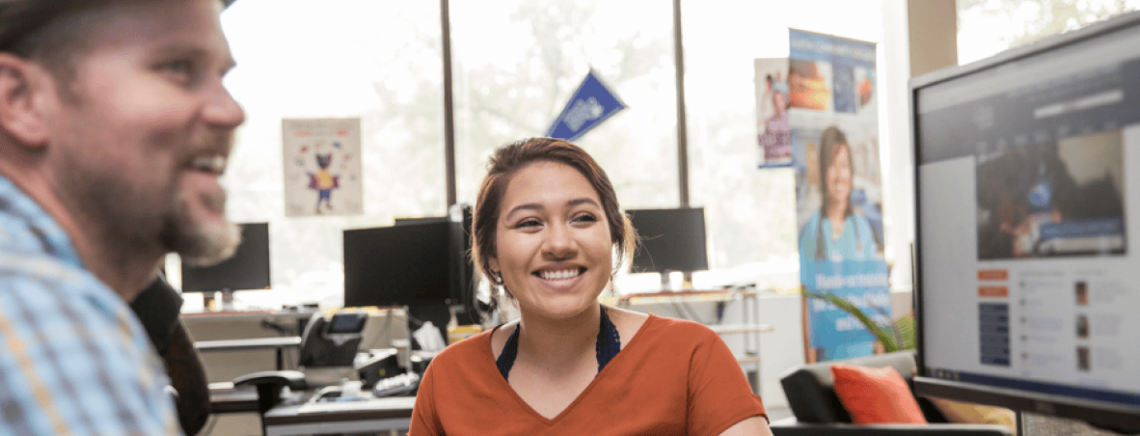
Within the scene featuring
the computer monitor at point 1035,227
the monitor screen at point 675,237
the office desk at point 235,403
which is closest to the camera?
the computer monitor at point 1035,227

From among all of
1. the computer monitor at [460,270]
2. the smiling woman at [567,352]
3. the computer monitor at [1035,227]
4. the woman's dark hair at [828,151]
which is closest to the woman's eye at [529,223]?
the smiling woman at [567,352]

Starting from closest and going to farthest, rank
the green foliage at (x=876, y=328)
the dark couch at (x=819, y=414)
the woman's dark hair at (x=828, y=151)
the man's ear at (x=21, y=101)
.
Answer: the man's ear at (x=21, y=101), the dark couch at (x=819, y=414), the green foliage at (x=876, y=328), the woman's dark hair at (x=828, y=151)

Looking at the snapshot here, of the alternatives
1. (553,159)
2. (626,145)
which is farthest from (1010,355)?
(626,145)

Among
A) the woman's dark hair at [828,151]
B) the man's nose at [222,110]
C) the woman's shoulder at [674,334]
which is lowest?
the woman's shoulder at [674,334]

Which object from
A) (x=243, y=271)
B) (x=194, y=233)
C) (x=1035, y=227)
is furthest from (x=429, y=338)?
(x=194, y=233)

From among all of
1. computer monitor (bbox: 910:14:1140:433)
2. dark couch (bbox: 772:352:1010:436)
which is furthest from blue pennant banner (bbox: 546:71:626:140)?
computer monitor (bbox: 910:14:1140:433)

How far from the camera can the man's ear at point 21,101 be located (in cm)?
42

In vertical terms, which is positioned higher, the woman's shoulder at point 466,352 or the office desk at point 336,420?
the woman's shoulder at point 466,352

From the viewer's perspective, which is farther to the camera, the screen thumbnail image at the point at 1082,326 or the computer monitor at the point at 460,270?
the computer monitor at the point at 460,270

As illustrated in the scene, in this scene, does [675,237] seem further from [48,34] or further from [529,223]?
[48,34]

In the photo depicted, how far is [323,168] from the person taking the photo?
4914 millimetres

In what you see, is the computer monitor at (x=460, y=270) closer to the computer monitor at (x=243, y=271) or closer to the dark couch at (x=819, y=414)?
the dark couch at (x=819, y=414)

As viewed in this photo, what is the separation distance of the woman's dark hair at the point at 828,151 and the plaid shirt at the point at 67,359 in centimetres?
402

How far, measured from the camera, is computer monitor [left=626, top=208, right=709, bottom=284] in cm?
466
